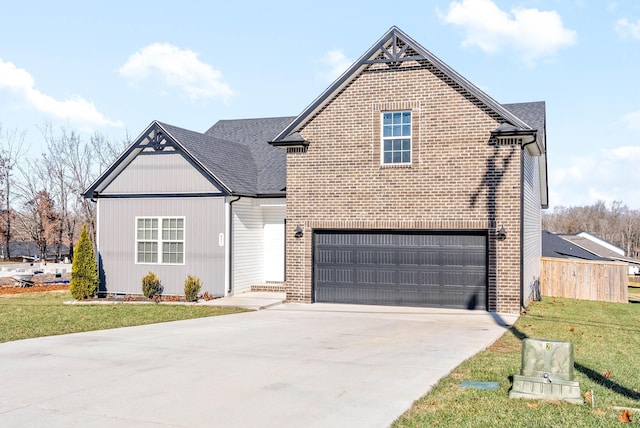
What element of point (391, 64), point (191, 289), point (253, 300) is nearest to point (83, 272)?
point (191, 289)

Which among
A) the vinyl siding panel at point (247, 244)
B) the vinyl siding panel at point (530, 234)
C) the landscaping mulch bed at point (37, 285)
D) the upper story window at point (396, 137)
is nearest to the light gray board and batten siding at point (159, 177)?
the vinyl siding panel at point (247, 244)

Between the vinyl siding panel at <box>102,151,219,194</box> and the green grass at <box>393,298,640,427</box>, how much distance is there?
11459 mm

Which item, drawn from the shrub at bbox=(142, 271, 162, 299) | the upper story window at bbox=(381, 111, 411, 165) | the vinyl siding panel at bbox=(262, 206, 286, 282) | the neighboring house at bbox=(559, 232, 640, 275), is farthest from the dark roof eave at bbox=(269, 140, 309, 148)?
the neighboring house at bbox=(559, 232, 640, 275)

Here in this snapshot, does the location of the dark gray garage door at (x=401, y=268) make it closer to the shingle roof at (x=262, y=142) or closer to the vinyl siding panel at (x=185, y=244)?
the vinyl siding panel at (x=185, y=244)

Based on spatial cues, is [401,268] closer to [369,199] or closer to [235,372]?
[369,199]

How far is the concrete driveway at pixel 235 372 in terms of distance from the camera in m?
7.48

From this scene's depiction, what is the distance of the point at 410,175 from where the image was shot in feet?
60.4

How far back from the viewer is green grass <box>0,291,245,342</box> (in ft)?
47.6

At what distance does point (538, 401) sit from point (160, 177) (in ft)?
54.8

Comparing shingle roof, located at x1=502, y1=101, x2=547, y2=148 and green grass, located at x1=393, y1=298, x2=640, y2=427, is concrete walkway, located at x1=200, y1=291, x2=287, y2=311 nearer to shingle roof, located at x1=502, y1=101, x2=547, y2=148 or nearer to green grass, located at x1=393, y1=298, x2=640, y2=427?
green grass, located at x1=393, y1=298, x2=640, y2=427

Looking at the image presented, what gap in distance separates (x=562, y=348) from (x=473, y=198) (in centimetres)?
1016

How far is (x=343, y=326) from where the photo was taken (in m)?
15.0

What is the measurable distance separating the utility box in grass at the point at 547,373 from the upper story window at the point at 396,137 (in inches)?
429

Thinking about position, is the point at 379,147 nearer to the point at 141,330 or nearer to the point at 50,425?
the point at 141,330
